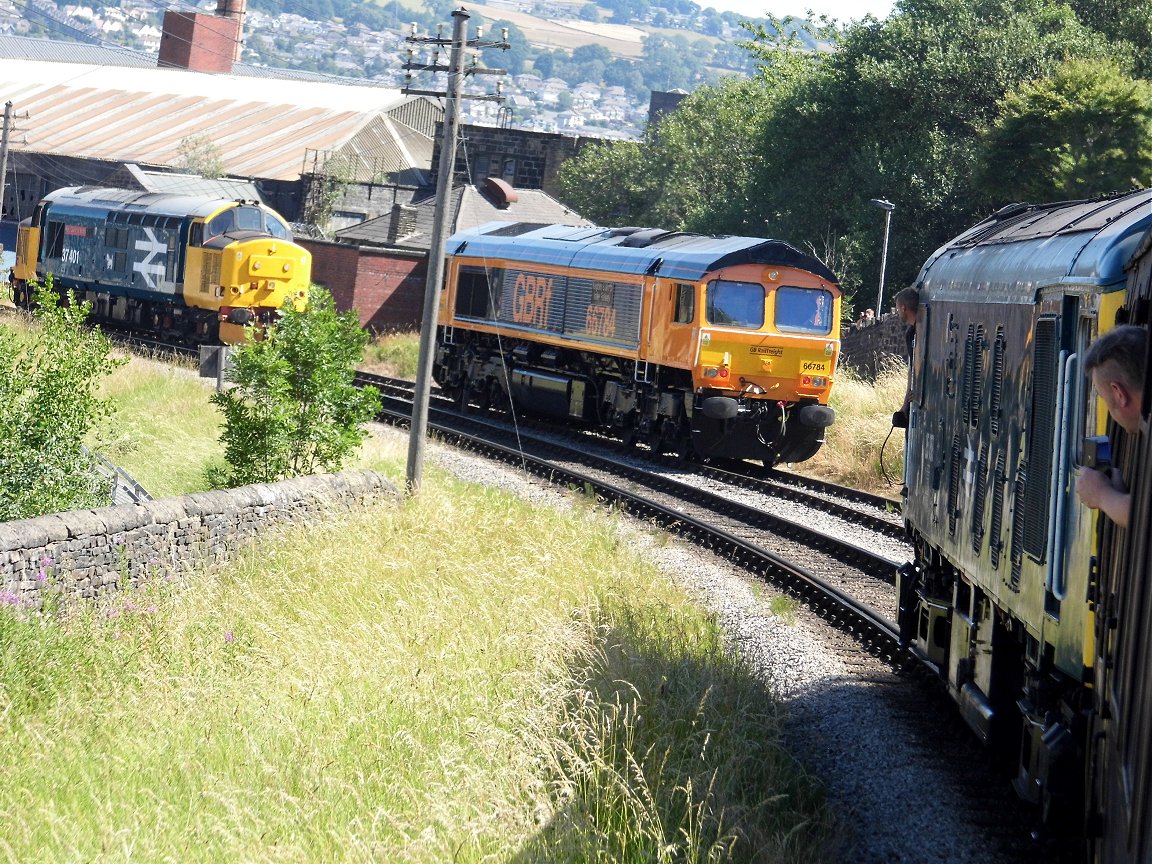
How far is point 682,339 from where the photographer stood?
20594 mm

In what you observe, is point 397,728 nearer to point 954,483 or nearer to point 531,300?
point 954,483

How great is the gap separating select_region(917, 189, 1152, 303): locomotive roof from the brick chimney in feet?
292

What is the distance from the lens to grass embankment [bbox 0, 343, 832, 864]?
21.7 feet

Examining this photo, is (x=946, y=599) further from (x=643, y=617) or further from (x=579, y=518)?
(x=579, y=518)

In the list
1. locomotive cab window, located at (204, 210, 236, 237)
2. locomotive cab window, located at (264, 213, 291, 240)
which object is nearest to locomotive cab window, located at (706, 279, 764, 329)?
locomotive cab window, located at (264, 213, 291, 240)

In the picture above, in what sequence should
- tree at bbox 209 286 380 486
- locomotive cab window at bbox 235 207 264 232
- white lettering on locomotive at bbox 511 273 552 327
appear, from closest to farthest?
tree at bbox 209 286 380 486 → white lettering on locomotive at bbox 511 273 552 327 → locomotive cab window at bbox 235 207 264 232

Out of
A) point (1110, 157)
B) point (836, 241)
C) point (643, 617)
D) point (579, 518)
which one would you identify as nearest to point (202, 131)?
point (836, 241)

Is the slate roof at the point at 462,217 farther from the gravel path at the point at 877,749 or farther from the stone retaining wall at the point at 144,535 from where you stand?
the gravel path at the point at 877,749

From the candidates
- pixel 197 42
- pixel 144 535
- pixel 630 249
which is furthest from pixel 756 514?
pixel 197 42

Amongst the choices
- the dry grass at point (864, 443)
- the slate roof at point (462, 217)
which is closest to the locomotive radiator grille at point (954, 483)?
the dry grass at point (864, 443)

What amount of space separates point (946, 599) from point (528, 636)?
2.77m

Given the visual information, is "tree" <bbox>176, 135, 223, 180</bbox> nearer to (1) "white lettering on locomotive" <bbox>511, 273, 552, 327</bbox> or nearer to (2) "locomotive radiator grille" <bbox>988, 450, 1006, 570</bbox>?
(1) "white lettering on locomotive" <bbox>511, 273, 552, 327</bbox>

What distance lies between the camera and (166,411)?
76.5 ft

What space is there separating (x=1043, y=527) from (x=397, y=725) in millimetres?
3725
